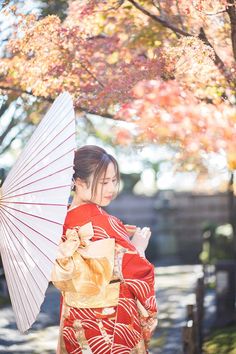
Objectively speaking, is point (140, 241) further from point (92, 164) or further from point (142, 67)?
point (142, 67)

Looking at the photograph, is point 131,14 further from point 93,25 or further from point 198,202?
point 198,202

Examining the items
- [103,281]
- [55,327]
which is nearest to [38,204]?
[103,281]

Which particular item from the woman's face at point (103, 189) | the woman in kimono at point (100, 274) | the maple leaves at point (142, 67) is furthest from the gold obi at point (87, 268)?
the maple leaves at point (142, 67)

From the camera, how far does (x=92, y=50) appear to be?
6.36m

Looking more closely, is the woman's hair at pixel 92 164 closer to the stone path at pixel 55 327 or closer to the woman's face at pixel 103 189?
the woman's face at pixel 103 189

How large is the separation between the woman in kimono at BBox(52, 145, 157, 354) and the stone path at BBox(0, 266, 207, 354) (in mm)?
1791

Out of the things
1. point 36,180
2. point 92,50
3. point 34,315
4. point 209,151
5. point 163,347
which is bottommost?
point 163,347

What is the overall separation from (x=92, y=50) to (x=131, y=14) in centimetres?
Answer: 85

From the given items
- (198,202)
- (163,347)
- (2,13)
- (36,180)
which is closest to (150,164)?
(198,202)

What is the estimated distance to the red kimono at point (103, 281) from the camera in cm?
349

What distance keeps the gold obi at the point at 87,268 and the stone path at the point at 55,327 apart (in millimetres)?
1810

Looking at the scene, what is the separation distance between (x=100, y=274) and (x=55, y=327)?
5.46 m

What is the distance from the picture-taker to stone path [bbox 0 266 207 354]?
23.8 feet

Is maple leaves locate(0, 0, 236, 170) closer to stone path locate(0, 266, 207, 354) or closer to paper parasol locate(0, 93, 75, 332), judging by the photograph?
paper parasol locate(0, 93, 75, 332)
